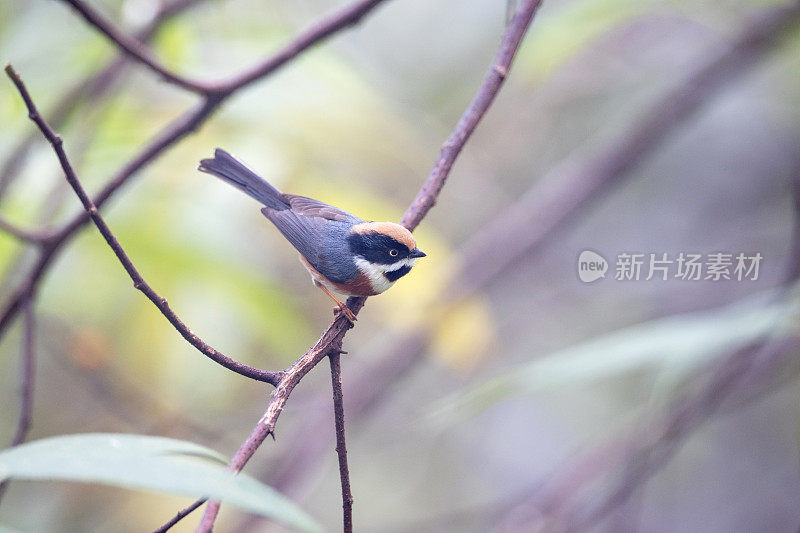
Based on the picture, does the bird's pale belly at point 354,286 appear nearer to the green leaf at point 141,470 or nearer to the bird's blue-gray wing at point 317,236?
the bird's blue-gray wing at point 317,236

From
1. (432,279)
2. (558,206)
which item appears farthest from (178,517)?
(558,206)

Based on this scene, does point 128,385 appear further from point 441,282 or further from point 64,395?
point 441,282

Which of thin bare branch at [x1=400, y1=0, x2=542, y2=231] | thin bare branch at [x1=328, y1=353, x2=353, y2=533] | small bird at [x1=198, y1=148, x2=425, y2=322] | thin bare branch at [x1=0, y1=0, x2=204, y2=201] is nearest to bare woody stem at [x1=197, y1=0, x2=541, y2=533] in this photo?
thin bare branch at [x1=400, y1=0, x2=542, y2=231]

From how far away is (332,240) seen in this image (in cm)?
287

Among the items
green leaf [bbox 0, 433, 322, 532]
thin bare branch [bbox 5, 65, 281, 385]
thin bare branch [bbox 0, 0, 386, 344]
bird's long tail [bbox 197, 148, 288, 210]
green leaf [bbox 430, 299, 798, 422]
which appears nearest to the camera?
green leaf [bbox 0, 433, 322, 532]

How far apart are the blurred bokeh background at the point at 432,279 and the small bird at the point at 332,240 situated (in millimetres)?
227

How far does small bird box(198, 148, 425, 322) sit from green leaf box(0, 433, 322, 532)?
1459mm

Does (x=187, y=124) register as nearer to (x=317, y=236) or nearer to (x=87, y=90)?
(x=317, y=236)

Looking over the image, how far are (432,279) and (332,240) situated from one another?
1118mm

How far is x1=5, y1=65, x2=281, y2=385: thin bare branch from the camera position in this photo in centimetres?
139

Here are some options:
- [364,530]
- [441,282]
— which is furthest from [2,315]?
[364,530]

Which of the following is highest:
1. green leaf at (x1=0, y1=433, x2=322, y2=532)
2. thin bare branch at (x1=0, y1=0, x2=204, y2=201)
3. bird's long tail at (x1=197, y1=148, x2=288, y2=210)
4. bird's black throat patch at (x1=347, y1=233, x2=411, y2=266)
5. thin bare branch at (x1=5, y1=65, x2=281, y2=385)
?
thin bare branch at (x1=0, y1=0, x2=204, y2=201)

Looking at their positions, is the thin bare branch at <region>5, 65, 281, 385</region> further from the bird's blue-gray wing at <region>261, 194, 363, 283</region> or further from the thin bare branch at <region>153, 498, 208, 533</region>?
the bird's blue-gray wing at <region>261, 194, 363, 283</region>

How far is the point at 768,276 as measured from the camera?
4559mm
